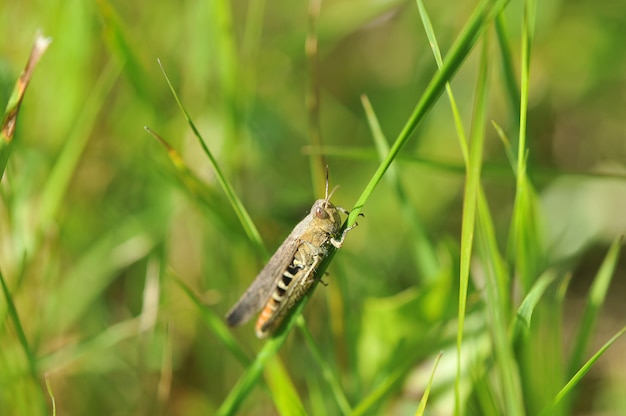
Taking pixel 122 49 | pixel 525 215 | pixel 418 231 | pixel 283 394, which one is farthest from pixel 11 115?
pixel 525 215

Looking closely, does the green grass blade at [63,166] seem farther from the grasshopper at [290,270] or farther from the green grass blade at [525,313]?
the green grass blade at [525,313]

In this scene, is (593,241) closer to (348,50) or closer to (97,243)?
(348,50)

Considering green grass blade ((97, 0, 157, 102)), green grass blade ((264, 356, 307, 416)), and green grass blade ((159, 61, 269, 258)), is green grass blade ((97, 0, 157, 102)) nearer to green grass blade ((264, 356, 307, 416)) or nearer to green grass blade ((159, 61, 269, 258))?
green grass blade ((159, 61, 269, 258))

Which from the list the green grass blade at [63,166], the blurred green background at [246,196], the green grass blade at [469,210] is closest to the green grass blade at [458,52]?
the green grass blade at [469,210]

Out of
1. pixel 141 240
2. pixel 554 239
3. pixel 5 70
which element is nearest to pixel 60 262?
pixel 141 240

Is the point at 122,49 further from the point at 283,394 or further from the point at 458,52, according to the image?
the point at 458,52

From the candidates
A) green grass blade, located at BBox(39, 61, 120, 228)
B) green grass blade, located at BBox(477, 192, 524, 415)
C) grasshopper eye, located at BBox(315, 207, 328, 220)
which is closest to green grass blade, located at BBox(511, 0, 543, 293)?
green grass blade, located at BBox(477, 192, 524, 415)
